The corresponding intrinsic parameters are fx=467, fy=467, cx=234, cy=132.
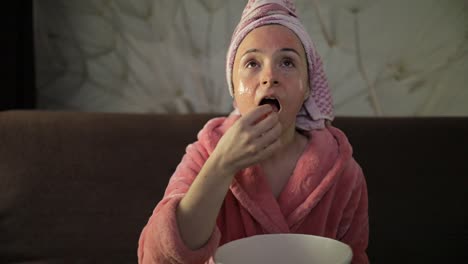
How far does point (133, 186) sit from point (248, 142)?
0.74 metres

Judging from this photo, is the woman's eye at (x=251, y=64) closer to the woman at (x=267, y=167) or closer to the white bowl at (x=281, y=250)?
the woman at (x=267, y=167)

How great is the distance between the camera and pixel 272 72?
0.74 m

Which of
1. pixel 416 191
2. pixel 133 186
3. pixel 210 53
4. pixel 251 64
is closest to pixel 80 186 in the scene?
pixel 133 186

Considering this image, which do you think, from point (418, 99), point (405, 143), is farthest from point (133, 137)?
point (418, 99)

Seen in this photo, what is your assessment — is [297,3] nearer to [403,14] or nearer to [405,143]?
[403,14]

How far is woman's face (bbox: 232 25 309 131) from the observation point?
0.74 m

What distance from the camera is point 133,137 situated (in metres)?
1.33

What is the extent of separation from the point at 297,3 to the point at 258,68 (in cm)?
91

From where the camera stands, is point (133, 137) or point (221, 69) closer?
point (133, 137)

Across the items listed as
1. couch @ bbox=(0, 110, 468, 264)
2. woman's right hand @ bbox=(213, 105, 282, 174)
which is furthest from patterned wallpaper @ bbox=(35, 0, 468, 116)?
woman's right hand @ bbox=(213, 105, 282, 174)

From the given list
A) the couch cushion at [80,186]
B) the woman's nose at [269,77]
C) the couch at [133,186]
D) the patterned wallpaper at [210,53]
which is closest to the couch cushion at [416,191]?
the couch at [133,186]

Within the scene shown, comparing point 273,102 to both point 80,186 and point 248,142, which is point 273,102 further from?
point 80,186

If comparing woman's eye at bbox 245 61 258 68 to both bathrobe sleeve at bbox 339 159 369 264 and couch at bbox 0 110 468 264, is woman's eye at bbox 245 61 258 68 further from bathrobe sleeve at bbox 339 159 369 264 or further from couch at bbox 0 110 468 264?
couch at bbox 0 110 468 264

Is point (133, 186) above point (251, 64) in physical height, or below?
below
